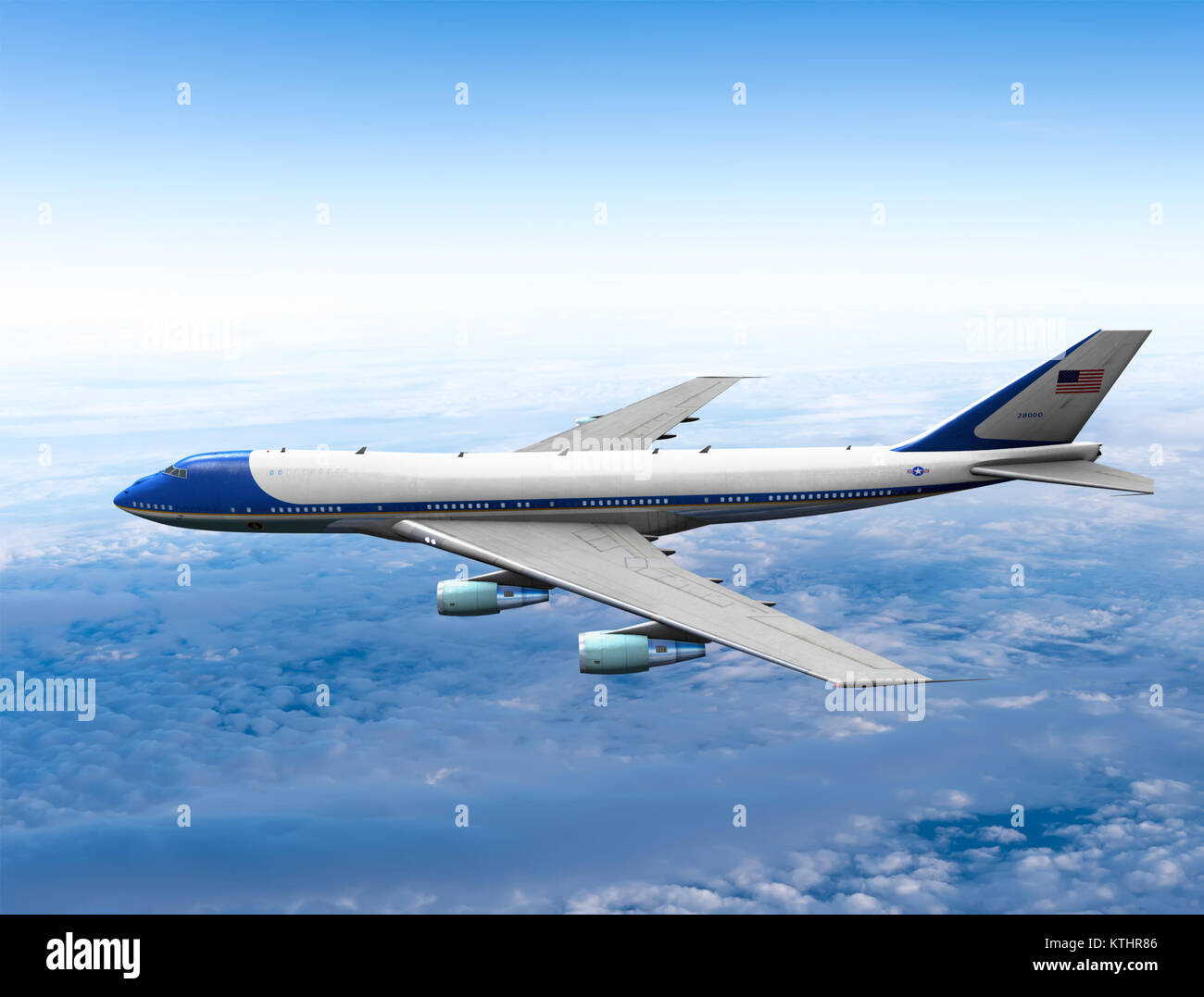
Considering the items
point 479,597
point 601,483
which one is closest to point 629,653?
point 479,597

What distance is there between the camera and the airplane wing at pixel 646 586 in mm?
25484

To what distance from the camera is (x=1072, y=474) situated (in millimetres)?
40906

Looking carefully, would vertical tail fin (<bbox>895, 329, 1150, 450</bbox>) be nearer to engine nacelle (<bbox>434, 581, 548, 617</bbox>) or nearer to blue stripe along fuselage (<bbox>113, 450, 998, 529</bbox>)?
blue stripe along fuselage (<bbox>113, 450, 998, 529</bbox>)

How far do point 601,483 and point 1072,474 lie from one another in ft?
75.6

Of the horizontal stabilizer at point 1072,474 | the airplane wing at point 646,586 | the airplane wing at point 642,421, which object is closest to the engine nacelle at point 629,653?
the airplane wing at point 646,586

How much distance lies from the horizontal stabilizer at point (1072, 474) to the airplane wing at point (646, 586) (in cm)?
1850

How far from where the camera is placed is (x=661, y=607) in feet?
100

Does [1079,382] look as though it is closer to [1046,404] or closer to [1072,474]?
[1046,404]

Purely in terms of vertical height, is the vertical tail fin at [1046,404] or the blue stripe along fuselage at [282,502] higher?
the vertical tail fin at [1046,404]

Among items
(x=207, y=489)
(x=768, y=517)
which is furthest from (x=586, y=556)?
(x=207, y=489)

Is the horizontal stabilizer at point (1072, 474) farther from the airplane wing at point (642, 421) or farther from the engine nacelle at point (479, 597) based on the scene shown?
the engine nacelle at point (479, 597)

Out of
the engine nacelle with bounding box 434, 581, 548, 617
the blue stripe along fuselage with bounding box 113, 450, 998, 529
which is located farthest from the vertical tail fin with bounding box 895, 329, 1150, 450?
the engine nacelle with bounding box 434, 581, 548, 617

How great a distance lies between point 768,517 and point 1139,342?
19.0m

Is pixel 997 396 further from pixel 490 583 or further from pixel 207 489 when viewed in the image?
pixel 207 489
